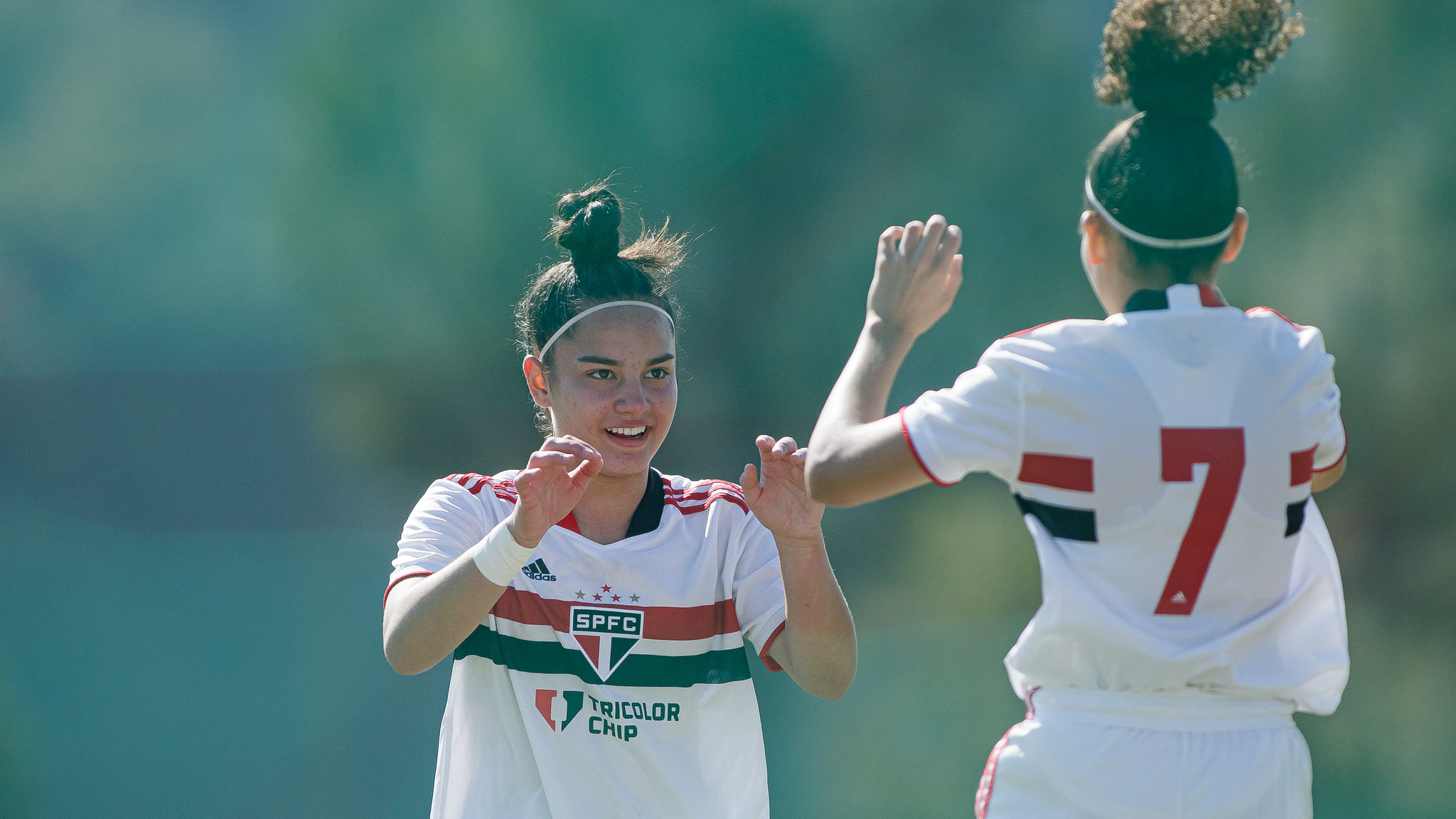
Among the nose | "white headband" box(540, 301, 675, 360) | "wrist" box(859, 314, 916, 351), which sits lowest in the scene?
"wrist" box(859, 314, 916, 351)

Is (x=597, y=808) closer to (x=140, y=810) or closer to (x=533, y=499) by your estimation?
(x=533, y=499)

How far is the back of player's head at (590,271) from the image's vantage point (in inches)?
95.7

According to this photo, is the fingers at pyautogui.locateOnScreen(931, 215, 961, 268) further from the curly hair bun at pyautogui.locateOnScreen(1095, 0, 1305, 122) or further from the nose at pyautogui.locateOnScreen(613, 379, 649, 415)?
the nose at pyautogui.locateOnScreen(613, 379, 649, 415)

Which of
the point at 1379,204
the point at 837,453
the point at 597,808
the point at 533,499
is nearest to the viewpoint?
the point at 837,453

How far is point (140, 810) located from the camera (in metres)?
3.89

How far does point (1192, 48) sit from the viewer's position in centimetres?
159

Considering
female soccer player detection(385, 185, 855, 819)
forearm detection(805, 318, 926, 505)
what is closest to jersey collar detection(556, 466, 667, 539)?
female soccer player detection(385, 185, 855, 819)

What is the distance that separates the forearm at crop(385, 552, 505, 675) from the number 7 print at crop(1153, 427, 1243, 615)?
1.04 m

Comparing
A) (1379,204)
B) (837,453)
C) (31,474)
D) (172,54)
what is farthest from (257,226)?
(1379,204)

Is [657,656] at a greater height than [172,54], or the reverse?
[172,54]

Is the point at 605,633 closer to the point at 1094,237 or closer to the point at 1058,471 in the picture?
the point at 1058,471

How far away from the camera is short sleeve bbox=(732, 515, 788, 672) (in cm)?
226

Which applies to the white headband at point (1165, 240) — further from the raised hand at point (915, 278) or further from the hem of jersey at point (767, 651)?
the hem of jersey at point (767, 651)

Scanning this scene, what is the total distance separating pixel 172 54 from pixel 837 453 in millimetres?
3290
